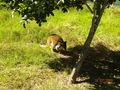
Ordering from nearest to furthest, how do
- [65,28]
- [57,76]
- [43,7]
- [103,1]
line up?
[43,7], [103,1], [57,76], [65,28]

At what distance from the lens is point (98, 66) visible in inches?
444

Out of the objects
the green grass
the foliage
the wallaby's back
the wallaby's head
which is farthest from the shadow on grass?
the foliage

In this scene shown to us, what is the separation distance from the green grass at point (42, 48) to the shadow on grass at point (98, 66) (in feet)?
0.32

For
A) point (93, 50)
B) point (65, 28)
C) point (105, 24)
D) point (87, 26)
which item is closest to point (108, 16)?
point (105, 24)

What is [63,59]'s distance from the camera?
11.6 m

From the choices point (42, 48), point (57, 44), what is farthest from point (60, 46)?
point (42, 48)

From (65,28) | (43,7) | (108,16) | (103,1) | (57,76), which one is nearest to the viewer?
(43,7)

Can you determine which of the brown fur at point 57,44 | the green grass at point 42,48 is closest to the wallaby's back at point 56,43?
the brown fur at point 57,44

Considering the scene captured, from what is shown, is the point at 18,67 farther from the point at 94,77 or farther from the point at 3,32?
the point at 3,32

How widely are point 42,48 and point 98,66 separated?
3047 millimetres

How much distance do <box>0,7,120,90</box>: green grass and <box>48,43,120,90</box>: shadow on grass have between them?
99 mm

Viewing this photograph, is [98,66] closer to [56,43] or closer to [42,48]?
[56,43]

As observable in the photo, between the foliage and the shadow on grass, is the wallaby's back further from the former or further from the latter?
the foliage

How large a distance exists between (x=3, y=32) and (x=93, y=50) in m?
5.09
